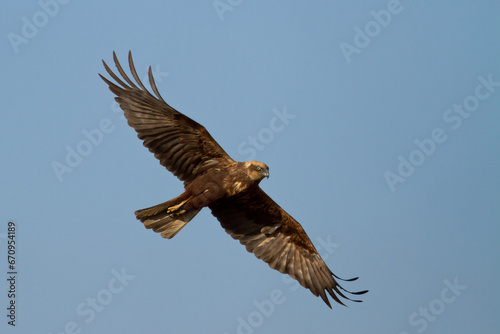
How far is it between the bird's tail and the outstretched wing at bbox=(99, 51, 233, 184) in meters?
0.57

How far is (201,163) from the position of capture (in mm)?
10688

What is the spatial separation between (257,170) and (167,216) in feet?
5.36

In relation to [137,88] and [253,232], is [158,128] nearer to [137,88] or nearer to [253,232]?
[137,88]

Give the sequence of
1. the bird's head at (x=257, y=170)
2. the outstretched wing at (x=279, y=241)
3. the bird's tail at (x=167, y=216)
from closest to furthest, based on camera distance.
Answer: the bird's tail at (x=167, y=216) < the bird's head at (x=257, y=170) < the outstretched wing at (x=279, y=241)

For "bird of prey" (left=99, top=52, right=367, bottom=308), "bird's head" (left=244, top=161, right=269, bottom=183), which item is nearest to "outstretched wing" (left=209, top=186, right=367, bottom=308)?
"bird of prey" (left=99, top=52, right=367, bottom=308)

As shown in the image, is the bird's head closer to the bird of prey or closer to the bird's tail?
the bird of prey

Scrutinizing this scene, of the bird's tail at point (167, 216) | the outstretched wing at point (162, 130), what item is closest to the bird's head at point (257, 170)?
the outstretched wing at point (162, 130)

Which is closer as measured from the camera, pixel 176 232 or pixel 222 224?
pixel 176 232

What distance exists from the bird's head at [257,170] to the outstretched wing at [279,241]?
1124 millimetres

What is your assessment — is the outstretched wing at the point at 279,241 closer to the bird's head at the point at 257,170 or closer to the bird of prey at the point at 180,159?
the bird of prey at the point at 180,159

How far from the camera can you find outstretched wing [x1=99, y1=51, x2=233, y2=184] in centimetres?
1055

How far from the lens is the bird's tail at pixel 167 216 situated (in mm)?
10312

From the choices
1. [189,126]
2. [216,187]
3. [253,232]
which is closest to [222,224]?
[253,232]

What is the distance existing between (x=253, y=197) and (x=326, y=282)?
2.10 m
